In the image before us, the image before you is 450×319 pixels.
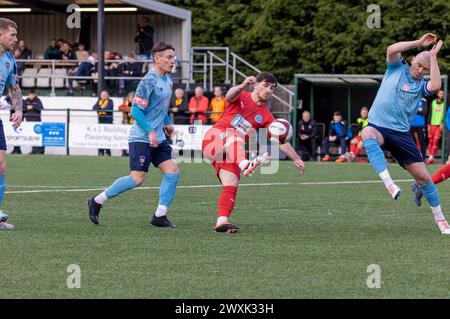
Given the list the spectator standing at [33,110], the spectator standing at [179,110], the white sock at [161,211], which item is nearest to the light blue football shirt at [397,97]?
the white sock at [161,211]

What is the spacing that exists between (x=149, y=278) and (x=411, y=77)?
4.42 m

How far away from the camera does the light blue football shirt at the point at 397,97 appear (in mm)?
11078

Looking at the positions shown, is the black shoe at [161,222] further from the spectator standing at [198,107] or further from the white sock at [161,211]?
the spectator standing at [198,107]

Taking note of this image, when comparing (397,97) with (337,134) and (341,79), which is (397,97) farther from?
(341,79)

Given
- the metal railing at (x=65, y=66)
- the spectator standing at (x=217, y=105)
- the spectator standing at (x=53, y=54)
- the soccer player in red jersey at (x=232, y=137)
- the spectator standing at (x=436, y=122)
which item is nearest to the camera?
the soccer player in red jersey at (x=232, y=137)

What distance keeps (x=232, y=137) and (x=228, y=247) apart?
172 cm

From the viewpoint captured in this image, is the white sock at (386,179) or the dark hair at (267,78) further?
the dark hair at (267,78)

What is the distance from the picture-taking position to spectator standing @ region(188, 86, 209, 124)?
29.1 m

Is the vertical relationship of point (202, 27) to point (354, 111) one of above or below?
above

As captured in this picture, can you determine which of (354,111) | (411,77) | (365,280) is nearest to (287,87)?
(354,111)
